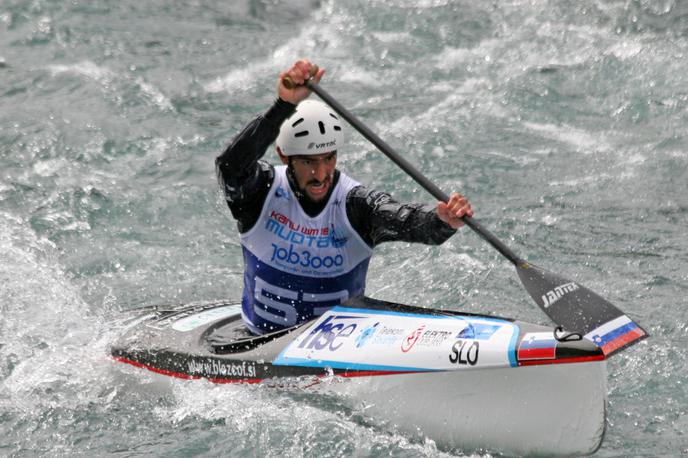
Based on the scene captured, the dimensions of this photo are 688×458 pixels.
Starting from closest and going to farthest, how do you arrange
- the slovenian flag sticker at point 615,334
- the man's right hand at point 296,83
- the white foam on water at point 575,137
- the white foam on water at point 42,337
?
the slovenian flag sticker at point 615,334, the man's right hand at point 296,83, the white foam on water at point 42,337, the white foam on water at point 575,137

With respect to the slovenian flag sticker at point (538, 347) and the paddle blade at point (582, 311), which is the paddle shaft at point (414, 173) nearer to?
the paddle blade at point (582, 311)

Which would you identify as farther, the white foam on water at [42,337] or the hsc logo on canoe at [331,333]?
the white foam on water at [42,337]

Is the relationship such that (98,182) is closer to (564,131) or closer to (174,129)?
(174,129)

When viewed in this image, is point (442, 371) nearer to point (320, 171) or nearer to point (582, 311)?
point (582, 311)

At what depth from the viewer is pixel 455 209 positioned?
16.9ft

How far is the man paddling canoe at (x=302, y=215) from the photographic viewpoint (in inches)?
211

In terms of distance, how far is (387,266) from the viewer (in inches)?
335

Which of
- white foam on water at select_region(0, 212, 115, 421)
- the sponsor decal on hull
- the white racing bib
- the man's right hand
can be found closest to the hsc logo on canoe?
the sponsor decal on hull

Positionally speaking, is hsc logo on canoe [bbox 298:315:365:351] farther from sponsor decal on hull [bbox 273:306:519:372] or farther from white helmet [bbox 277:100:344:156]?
white helmet [bbox 277:100:344:156]

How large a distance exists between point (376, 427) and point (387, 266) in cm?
316

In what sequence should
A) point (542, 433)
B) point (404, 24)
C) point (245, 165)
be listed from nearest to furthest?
point (542, 433), point (245, 165), point (404, 24)

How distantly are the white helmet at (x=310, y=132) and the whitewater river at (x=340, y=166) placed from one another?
4.35 ft

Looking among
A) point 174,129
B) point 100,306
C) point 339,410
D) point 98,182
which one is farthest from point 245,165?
point 174,129

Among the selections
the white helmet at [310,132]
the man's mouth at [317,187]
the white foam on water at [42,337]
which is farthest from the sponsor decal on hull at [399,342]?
the white foam on water at [42,337]
